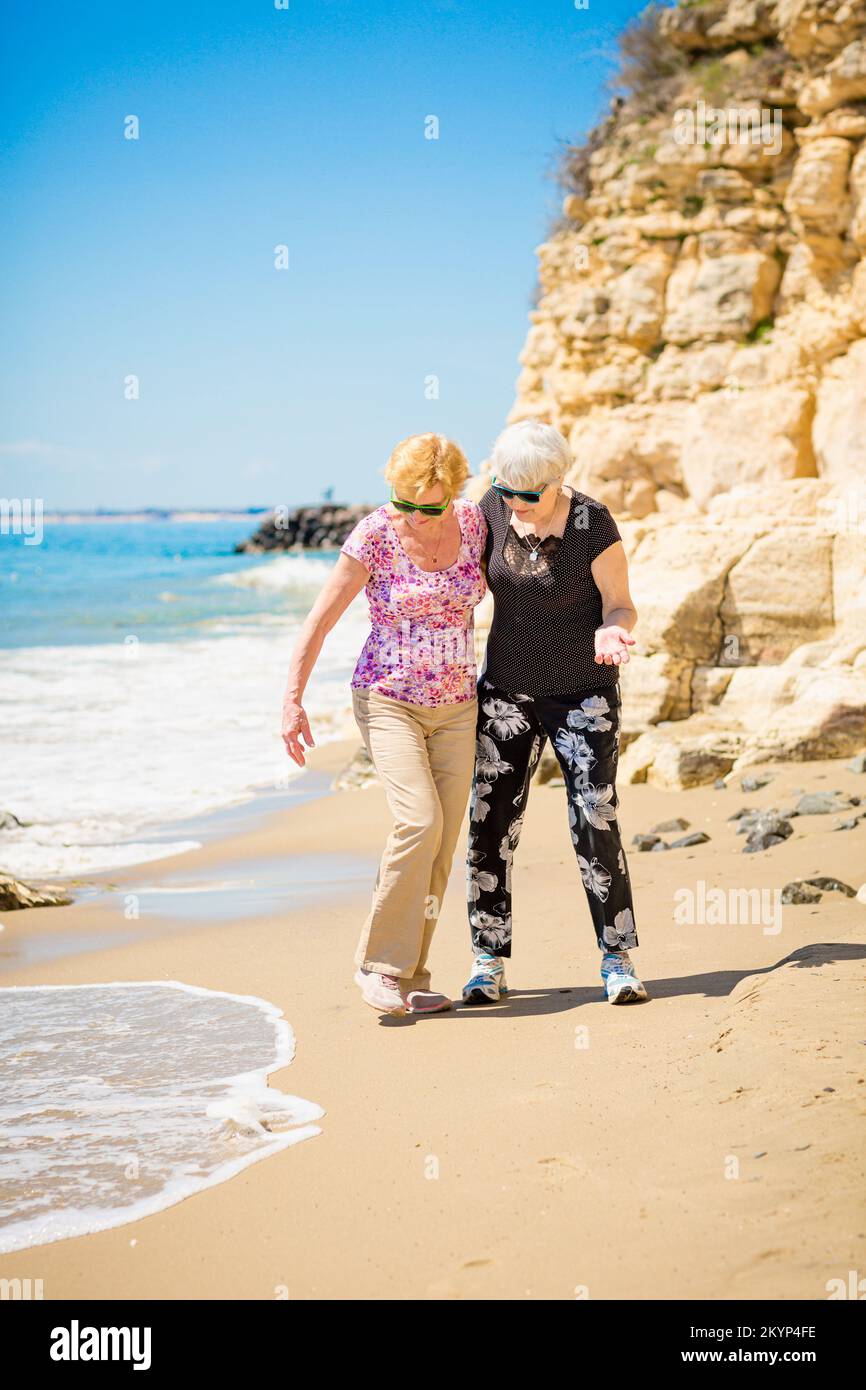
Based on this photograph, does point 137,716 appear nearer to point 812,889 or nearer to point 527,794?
point 812,889

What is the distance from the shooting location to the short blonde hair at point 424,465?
4141mm

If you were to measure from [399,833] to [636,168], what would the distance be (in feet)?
49.2

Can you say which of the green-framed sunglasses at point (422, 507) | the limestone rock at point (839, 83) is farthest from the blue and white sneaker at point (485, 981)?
the limestone rock at point (839, 83)

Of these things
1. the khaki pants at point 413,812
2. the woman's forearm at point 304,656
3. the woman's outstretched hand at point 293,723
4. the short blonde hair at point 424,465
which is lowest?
the khaki pants at point 413,812

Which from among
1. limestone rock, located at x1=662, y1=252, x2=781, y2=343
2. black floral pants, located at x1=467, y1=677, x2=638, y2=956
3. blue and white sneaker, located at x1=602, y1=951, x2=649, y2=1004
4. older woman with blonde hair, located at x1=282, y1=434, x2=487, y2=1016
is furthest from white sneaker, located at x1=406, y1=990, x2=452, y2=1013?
limestone rock, located at x1=662, y1=252, x2=781, y2=343

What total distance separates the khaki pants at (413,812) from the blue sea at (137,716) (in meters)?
3.78

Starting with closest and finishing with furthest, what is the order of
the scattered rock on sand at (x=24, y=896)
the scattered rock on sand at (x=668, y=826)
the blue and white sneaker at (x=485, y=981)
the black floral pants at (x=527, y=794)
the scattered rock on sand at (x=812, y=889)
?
1. the black floral pants at (x=527, y=794)
2. the blue and white sneaker at (x=485, y=981)
3. the scattered rock on sand at (x=812, y=889)
4. the scattered rock on sand at (x=24, y=896)
5. the scattered rock on sand at (x=668, y=826)

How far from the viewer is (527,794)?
14.7ft

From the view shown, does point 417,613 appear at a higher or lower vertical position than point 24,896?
higher

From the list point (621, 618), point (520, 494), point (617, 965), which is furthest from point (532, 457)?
point (617, 965)

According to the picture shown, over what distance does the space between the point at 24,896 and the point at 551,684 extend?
334 centimetres

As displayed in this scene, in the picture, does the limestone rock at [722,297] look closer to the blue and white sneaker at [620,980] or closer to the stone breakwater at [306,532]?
the blue and white sneaker at [620,980]

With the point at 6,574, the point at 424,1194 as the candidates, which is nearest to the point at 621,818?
the point at 424,1194
